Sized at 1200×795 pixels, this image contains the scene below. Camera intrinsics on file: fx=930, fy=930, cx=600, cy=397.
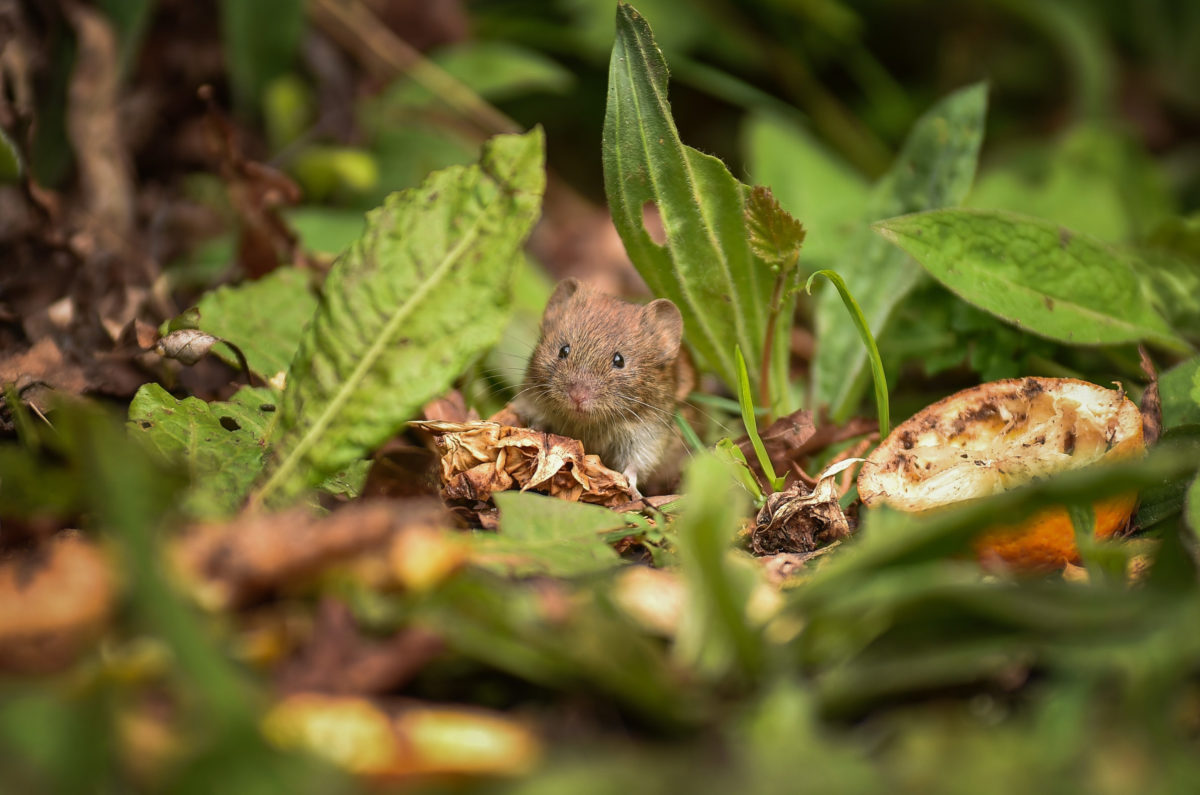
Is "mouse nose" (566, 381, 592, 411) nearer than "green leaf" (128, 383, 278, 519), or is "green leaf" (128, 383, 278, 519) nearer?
"green leaf" (128, 383, 278, 519)

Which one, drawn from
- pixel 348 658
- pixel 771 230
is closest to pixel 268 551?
pixel 348 658

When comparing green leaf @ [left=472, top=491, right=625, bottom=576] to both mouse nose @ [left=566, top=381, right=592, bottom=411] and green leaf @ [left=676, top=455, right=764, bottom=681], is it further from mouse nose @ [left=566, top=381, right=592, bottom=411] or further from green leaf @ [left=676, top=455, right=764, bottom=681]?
mouse nose @ [left=566, top=381, right=592, bottom=411]

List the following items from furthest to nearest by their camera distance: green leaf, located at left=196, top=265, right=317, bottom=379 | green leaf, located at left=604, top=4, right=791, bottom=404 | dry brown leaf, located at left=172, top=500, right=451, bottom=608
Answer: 1. green leaf, located at left=196, top=265, right=317, bottom=379
2. green leaf, located at left=604, top=4, right=791, bottom=404
3. dry brown leaf, located at left=172, top=500, right=451, bottom=608

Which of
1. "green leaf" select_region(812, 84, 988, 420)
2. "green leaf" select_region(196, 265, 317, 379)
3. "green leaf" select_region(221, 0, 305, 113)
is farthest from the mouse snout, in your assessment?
"green leaf" select_region(221, 0, 305, 113)

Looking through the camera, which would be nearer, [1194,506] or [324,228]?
[1194,506]

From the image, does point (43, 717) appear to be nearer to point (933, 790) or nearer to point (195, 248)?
point (933, 790)

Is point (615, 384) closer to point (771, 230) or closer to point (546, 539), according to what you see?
point (771, 230)
